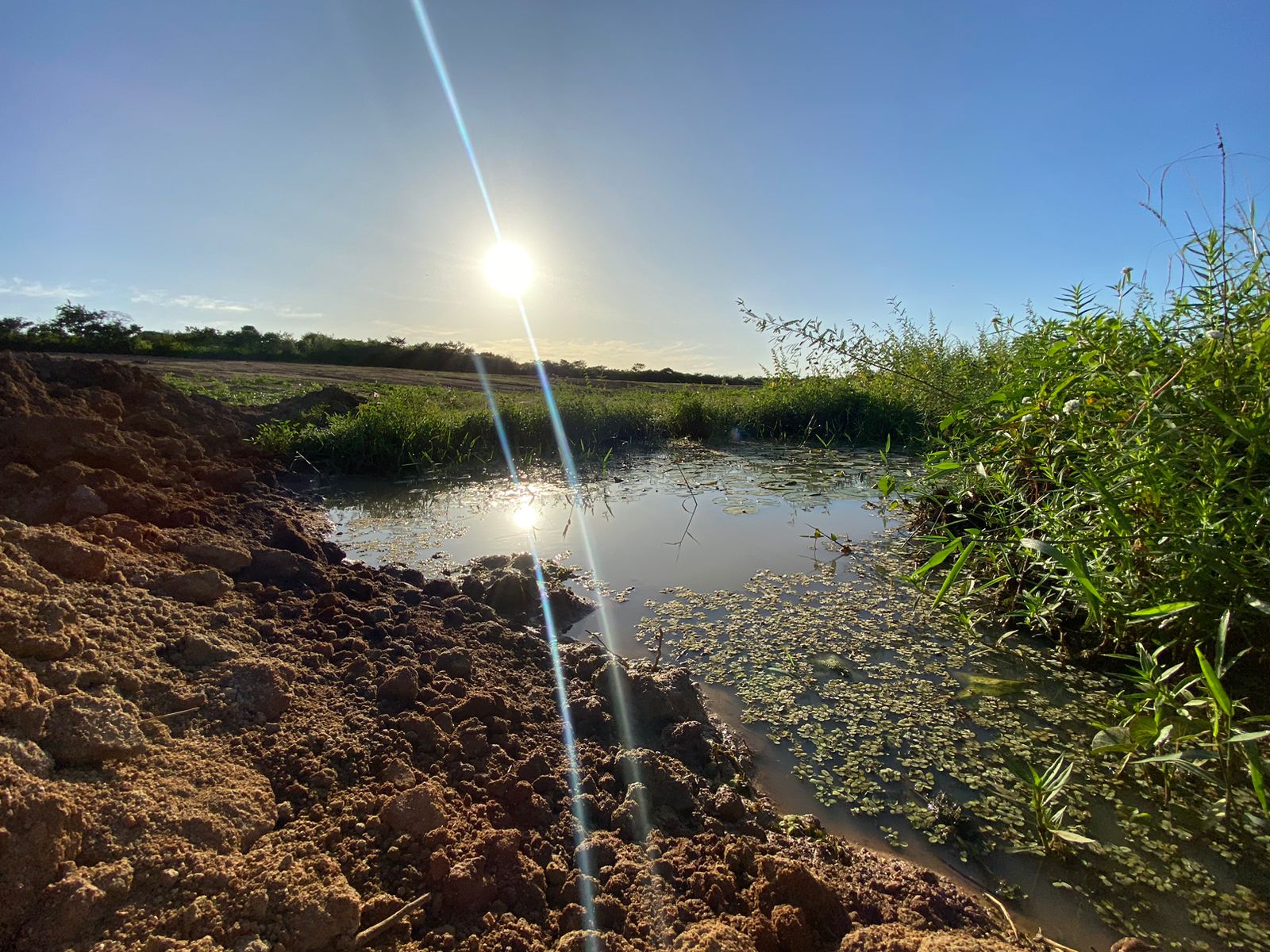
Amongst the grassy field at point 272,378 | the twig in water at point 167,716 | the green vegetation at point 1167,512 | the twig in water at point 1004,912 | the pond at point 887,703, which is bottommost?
the twig in water at point 1004,912

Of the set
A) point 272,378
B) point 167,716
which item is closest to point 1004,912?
point 167,716

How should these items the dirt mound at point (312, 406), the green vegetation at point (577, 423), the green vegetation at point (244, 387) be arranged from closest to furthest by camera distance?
1. the green vegetation at point (577, 423)
2. the dirt mound at point (312, 406)
3. the green vegetation at point (244, 387)

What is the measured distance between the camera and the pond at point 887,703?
143 cm

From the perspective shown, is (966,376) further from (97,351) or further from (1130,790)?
(97,351)

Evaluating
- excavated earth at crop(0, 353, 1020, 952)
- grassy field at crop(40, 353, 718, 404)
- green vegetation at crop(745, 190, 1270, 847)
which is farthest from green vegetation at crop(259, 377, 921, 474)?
green vegetation at crop(745, 190, 1270, 847)

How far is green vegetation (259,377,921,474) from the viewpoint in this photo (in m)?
6.80

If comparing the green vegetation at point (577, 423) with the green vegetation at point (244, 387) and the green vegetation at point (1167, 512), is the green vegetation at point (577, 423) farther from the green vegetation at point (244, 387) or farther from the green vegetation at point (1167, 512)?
the green vegetation at point (1167, 512)

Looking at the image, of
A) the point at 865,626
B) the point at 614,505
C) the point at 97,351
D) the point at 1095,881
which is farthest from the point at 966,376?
the point at 97,351

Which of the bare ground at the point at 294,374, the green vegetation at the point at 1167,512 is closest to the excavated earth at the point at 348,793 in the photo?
the green vegetation at the point at 1167,512

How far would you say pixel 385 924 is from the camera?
1085 millimetres

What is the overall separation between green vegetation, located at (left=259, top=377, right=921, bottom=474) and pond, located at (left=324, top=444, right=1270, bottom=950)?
6.35ft

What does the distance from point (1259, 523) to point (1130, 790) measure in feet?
2.80

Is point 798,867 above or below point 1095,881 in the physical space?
above

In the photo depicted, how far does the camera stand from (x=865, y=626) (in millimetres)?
2885
